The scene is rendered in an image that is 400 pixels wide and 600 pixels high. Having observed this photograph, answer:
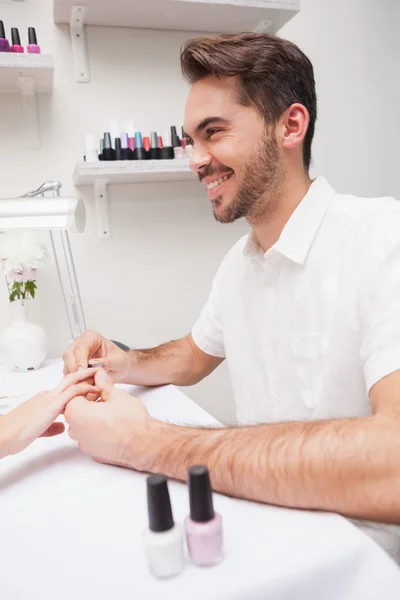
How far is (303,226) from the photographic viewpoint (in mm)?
867

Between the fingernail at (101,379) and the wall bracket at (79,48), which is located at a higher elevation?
the wall bracket at (79,48)

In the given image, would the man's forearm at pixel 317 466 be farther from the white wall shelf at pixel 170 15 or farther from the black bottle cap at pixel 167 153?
the white wall shelf at pixel 170 15

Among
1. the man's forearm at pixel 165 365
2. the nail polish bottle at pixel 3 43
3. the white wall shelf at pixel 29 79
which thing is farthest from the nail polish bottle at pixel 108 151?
the man's forearm at pixel 165 365

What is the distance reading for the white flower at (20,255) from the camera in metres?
1.21

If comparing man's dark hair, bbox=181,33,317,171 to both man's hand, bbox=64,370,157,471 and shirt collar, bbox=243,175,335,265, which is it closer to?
shirt collar, bbox=243,175,335,265

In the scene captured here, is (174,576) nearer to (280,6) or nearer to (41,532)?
(41,532)

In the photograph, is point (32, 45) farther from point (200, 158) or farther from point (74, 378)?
point (74, 378)

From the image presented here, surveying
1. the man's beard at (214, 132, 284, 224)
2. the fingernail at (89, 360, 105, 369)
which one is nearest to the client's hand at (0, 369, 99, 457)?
the fingernail at (89, 360, 105, 369)

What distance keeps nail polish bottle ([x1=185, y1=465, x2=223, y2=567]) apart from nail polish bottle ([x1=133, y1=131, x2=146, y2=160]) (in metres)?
1.04

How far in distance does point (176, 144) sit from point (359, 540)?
114 centimetres

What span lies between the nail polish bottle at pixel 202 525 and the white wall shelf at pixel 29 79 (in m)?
1.12

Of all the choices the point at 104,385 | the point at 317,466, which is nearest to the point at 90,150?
the point at 104,385

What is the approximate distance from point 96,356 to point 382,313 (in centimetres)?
58

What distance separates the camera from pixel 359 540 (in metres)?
0.45
